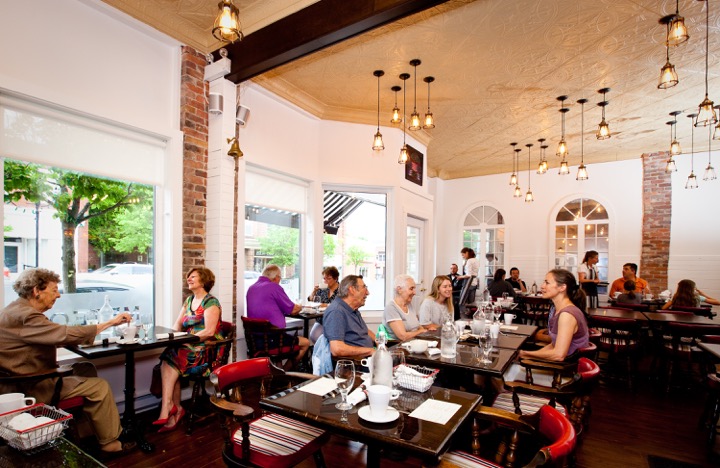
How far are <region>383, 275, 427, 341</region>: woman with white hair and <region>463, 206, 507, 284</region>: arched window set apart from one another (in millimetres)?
7148

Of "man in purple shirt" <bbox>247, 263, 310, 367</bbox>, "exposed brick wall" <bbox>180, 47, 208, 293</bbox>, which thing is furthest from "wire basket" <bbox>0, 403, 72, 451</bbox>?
"man in purple shirt" <bbox>247, 263, 310, 367</bbox>

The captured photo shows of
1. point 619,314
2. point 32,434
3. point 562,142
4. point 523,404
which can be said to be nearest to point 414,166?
point 562,142

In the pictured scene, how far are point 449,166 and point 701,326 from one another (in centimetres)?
672

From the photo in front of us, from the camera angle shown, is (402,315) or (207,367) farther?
(402,315)

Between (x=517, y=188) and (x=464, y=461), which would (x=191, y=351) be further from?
(x=517, y=188)

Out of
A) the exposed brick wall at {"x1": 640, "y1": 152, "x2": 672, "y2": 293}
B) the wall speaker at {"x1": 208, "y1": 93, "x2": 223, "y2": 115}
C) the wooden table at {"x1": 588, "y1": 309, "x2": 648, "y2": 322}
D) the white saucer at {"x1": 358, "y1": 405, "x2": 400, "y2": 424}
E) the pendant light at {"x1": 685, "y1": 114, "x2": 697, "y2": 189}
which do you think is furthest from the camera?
the exposed brick wall at {"x1": 640, "y1": 152, "x2": 672, "y2": 293}

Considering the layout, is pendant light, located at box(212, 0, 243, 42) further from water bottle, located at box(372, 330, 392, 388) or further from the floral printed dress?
the floral printed dress

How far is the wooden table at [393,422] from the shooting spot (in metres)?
1.57

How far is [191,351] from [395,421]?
8.12 ft

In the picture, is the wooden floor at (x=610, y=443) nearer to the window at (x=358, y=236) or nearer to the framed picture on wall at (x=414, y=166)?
the window at (x=358, y=236)

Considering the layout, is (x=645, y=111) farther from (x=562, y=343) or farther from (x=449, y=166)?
(x=562, y=343)

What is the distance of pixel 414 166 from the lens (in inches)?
293

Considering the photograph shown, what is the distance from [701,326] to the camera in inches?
175

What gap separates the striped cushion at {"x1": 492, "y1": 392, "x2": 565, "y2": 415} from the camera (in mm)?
2635
